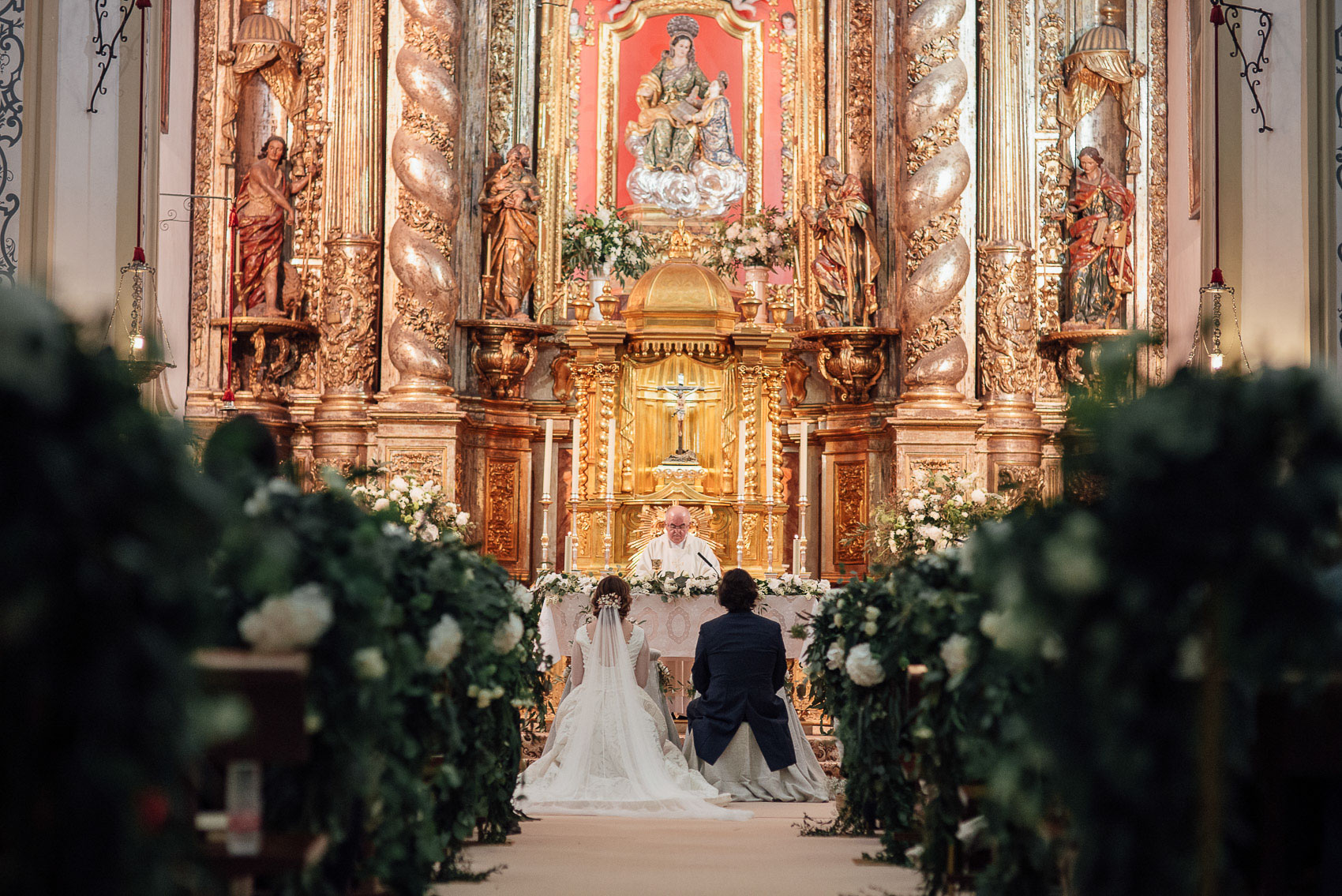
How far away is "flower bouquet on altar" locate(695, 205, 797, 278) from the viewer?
532 inches

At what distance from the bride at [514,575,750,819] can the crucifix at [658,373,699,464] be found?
3.45m

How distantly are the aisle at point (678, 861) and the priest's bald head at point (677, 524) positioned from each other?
128 inches

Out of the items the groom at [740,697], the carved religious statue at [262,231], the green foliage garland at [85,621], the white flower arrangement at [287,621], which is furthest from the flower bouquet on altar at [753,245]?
the green foliage garland at [85,621]

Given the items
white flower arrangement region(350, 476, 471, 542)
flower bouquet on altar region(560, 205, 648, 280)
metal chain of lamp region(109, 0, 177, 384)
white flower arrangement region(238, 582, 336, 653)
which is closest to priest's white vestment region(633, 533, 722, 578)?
white flower arrangement region(350, 476, 471, 542)

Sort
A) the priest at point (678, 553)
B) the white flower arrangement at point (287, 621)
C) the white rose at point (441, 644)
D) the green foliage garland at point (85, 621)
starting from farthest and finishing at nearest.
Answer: the priest at point (678, 553)
the white rose at point (441, 644)
the white flower arrangement at point (287, 621)
the green foliage garland at point (85, 621)

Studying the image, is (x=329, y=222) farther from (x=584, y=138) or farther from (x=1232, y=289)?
(x=1232, y=289)

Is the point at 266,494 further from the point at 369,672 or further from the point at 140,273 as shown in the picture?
the point at 140,273

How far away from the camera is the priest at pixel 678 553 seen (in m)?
11.2

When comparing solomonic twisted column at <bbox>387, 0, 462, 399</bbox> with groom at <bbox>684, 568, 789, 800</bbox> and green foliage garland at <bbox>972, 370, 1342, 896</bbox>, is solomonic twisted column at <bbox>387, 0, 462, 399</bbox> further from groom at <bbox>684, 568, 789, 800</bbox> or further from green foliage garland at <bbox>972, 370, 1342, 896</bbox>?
green foliage garland at <bbox>972, 370, 1342, 896</bbox>

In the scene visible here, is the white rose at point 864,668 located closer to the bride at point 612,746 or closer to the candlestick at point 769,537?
the bride at point 612,746

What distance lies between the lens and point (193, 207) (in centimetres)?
1286

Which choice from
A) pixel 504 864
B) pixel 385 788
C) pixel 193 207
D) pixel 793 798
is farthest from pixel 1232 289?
pixel 193 207

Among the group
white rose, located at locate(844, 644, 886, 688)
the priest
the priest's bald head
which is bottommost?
white rose, located at locate(844, 644, 886, 688)

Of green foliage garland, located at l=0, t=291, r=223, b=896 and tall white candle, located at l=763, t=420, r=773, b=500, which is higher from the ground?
tall white candle, located at l=763, t=420, r=773, b=500
